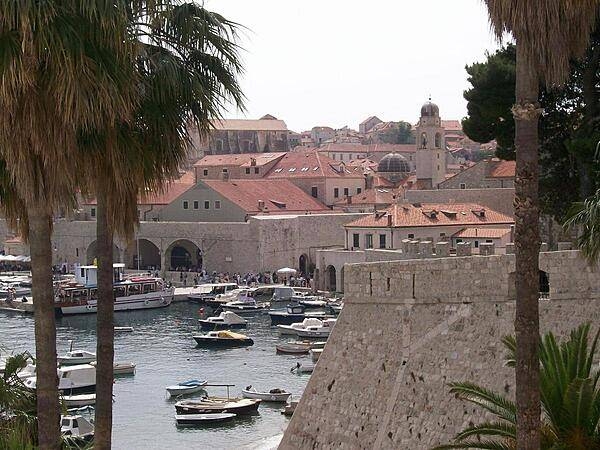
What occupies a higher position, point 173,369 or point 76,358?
point 76,358

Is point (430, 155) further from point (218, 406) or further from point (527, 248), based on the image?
point (527, 248)

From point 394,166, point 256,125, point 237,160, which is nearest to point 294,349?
point 394,166

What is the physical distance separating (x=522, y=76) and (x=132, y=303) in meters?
52.0

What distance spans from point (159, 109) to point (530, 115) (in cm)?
305

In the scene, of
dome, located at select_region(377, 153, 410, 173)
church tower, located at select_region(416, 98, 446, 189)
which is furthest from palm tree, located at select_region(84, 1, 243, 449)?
dome, located at select_region(377, 153, 410, 173)

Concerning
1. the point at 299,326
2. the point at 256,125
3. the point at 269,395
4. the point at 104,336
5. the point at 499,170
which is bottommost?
the point at 269,395

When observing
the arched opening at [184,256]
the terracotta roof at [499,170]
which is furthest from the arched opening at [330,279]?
the arched opening at [184,256]

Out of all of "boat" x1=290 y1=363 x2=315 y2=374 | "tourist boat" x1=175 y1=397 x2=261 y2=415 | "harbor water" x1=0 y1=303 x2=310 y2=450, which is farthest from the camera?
"boat" x1=290 y1=363 x2=315 y2=374

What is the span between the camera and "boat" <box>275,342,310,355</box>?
42.5 meters

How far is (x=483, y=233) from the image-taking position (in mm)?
48969

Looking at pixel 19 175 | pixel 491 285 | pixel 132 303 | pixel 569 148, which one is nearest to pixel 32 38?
pixel 19 175

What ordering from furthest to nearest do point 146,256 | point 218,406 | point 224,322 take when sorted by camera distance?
point 146,256 → point 224,322 → point 218,406

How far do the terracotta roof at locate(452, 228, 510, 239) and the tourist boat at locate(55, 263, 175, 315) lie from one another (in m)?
18.1

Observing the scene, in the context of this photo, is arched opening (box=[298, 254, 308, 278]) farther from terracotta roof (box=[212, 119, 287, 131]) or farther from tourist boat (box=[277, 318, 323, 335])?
terracotta roof (box=[212, 119, 287, 131])
